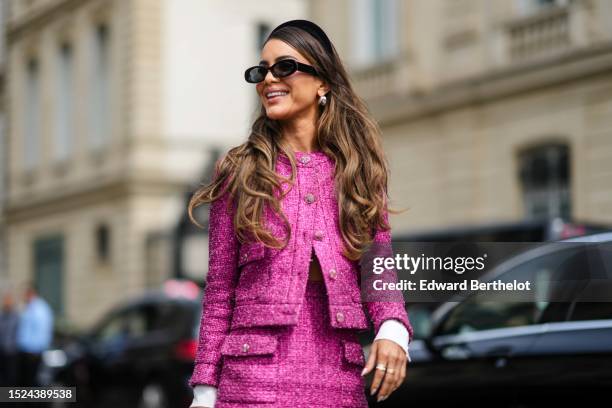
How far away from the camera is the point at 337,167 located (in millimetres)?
3484

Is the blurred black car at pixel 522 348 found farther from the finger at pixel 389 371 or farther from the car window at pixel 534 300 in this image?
the finger at pixel 389 371

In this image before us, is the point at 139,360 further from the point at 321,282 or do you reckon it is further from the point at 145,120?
the point at 145,120

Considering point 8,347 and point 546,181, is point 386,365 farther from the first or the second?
point 546,181

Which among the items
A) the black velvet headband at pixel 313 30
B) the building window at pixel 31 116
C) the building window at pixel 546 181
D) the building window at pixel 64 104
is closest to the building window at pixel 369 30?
the building window at pixel 546 181

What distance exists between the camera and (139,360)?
1488cm

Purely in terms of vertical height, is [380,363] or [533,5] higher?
[533,5]

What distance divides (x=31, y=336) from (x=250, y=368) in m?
12.7

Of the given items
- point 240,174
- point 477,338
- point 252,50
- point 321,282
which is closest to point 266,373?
point 321,282

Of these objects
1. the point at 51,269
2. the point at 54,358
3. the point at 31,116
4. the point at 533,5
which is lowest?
the point at 54,358

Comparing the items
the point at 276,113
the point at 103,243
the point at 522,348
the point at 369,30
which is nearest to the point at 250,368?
the point at 276,113

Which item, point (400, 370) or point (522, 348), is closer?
point (400, 370)

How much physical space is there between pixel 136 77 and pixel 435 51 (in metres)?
12.3

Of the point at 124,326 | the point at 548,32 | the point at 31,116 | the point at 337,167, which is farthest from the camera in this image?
the point at 31,116

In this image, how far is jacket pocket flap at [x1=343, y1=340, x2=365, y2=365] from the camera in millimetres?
3330
